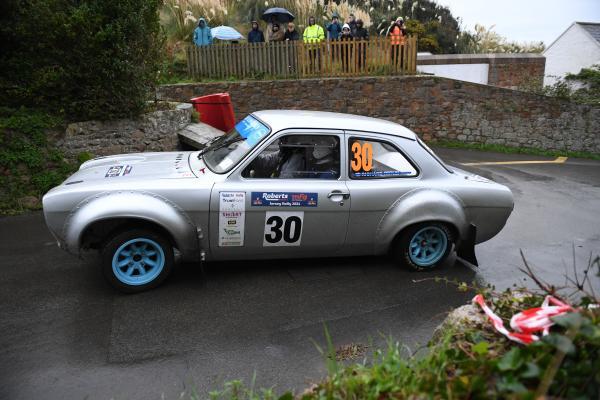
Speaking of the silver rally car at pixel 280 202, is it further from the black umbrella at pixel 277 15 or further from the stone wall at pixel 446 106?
the black umbrella at pixel 277 15

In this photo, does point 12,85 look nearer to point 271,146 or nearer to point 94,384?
point 271,146

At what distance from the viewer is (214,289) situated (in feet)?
15.8

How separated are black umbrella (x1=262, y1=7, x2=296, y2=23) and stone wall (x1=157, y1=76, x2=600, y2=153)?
129 inches

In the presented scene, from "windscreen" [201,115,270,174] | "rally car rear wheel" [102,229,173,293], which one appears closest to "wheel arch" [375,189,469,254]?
"windscreen" [201,115,270,174]

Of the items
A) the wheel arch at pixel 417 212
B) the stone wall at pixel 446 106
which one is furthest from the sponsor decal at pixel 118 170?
the stone wall at pixel 446 106

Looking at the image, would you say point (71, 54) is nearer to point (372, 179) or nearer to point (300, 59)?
point (372, 179)

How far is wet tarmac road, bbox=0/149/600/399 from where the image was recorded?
11.4 ft

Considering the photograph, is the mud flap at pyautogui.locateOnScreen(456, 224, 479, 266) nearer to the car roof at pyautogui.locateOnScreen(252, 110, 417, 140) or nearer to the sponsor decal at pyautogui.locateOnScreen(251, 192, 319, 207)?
the car roof at pyautogui.locateOnScreen(252, 110, 417, 140)

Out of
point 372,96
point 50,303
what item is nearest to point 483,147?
point 372,96

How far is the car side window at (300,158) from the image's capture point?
16.0 ft

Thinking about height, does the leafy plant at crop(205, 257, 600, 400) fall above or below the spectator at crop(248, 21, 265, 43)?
below

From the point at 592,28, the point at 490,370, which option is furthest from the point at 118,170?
the point at 592,28

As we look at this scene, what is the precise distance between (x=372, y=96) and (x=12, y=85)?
30.5ft

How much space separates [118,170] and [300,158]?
6.02 feet
